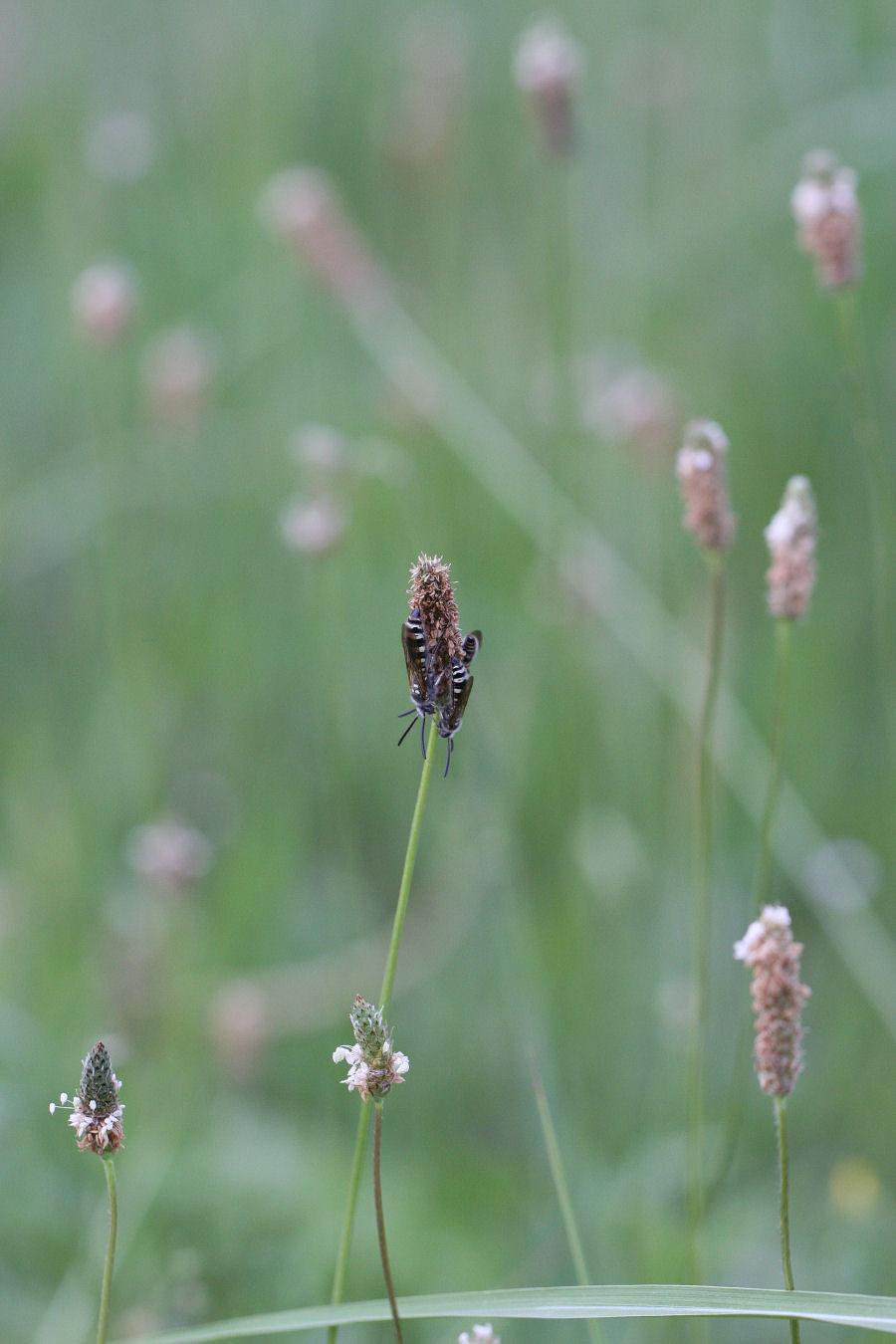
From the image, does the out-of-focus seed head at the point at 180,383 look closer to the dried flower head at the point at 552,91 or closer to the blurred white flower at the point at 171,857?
the blurred white flower at the point at 171,857

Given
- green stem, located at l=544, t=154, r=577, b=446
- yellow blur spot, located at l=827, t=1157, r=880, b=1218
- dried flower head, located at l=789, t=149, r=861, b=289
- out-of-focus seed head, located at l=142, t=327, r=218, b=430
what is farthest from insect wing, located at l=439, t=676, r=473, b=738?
out-of-focus seed head, located at l=142, t=327, r=218, b=430

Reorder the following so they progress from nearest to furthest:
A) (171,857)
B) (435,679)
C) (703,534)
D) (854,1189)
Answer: (435,679)
(703,534)
(854,1189)
(171,857)

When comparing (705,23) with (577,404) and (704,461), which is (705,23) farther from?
(704,461)

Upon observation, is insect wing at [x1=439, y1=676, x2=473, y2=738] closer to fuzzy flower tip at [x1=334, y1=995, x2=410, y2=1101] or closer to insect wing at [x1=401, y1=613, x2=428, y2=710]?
insect wing at [x1=401, y1=613, x2=428, y2=710]

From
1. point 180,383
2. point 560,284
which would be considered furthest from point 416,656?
point 560,284

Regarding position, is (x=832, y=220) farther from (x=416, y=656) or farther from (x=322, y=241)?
(x=322, y=241)
